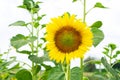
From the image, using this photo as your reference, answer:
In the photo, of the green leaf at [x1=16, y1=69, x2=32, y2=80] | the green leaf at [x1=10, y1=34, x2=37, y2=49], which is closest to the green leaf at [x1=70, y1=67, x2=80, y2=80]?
the green leaf at [x1=10, y1=34, x2=37, y2=49]

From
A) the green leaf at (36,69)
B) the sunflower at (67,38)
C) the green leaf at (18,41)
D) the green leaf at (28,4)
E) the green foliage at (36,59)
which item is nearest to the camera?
the sunflower at (67,38)

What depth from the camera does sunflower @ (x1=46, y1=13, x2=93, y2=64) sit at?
1674 mm

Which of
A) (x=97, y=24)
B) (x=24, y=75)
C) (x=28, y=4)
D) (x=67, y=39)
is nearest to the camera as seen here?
(x=67, y=39)

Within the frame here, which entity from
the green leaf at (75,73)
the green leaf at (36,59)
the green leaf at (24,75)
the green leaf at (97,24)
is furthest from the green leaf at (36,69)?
the green leaf at (75,73)

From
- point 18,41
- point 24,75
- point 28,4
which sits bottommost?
point 24,75

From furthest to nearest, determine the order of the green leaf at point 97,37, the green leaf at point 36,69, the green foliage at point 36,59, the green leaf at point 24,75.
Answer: the green leaf at point 36,69 < the green leaf at point 24,75 < the green foliage at point 36,59 < the green leaf at point 97,37

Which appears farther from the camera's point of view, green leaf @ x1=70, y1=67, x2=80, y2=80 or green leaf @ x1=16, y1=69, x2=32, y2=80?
green leaf @ x1=16, y1=69, x2=32, y2=80

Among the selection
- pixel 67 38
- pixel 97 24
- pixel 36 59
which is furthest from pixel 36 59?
pixel 67 38

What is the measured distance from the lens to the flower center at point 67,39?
1.69 metres

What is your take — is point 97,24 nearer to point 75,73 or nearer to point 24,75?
point 75,73

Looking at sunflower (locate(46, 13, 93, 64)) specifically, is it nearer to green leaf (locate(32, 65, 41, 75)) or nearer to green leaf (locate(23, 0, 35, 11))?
green leaf (locate(32, 65, 41, 75))

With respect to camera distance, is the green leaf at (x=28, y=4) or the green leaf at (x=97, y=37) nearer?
the green leaf at (x=97, y=37)

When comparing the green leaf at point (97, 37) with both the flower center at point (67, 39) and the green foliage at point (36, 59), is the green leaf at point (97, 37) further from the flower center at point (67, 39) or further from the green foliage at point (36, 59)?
the green foliage at point (36, 59)

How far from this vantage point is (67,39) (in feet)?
5.51
